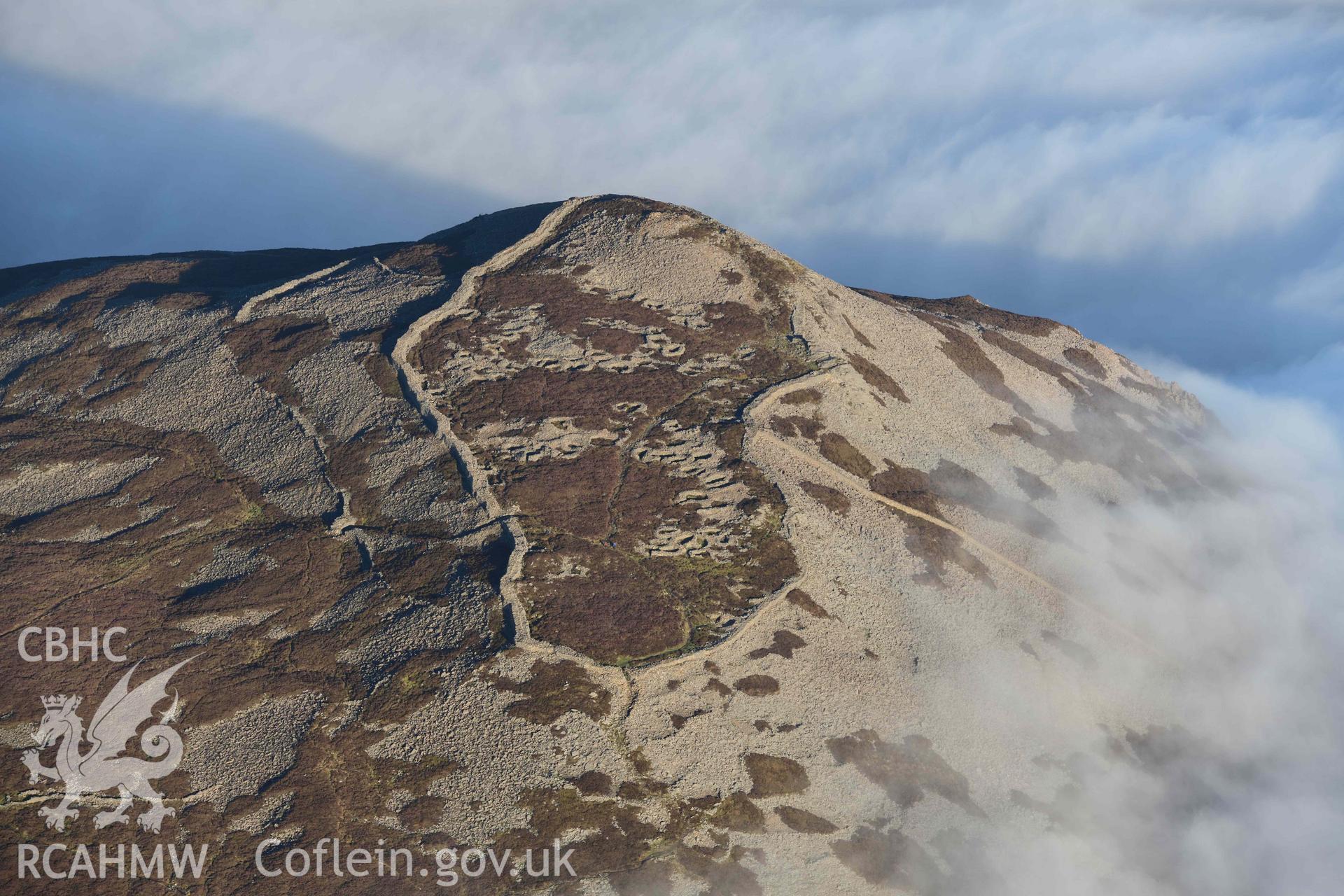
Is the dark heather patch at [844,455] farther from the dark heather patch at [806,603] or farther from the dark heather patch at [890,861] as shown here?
the dark heather patch at [890,861]

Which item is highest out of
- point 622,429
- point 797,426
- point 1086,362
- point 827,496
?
point 1086,362

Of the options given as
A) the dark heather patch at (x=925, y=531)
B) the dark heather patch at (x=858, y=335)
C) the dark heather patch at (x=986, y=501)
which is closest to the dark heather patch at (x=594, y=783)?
Result: the dark heather patch at (x=925, y=531)

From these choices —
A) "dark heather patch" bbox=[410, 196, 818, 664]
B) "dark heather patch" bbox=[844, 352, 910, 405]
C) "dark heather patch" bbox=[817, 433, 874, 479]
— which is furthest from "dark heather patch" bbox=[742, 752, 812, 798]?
"dark heather patch" bbox=[844, 352, 910, 405]

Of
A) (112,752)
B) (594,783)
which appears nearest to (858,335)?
(594,783)

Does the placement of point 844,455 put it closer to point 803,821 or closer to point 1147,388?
point 803,821

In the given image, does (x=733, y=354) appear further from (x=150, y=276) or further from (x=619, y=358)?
(x=150, y=276)
